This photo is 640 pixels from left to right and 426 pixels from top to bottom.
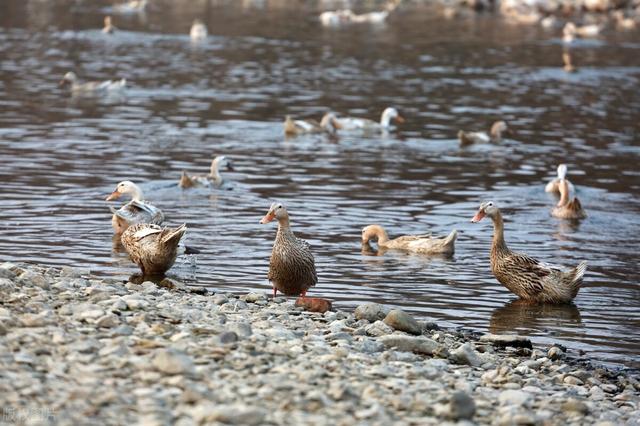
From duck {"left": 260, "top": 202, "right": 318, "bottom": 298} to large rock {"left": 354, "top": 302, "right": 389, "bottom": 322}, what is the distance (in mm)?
1644

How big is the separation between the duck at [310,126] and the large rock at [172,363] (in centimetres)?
1884

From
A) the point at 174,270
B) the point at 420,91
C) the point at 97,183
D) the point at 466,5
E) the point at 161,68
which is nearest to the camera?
the point at 174,270

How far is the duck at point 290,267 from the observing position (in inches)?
551

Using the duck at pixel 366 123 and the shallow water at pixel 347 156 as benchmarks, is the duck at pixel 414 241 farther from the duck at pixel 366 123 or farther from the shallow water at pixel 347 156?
the duck at pixel 366 123

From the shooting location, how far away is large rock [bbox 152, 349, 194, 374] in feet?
28.7

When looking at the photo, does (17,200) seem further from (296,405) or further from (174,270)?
(296,405)

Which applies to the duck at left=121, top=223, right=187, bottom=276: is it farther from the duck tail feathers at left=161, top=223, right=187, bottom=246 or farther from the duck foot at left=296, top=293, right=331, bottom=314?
the duck foot at left=296, top=293, right=331, bottom=314

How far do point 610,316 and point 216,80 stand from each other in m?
23.7

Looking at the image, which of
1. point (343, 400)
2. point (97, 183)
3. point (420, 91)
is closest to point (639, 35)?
point (420, 91)


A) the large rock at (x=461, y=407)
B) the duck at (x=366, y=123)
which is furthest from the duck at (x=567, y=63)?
the large rock at (x=461, y=407)

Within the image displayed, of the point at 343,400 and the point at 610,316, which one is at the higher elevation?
the point at 343,400

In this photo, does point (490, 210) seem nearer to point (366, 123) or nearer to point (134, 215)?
point (134, 215)

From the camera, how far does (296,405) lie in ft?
27.9

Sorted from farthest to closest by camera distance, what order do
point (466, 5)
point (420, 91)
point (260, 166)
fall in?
1. point (466, 5)
2. point (420, 91)
3. point (260, 166)
